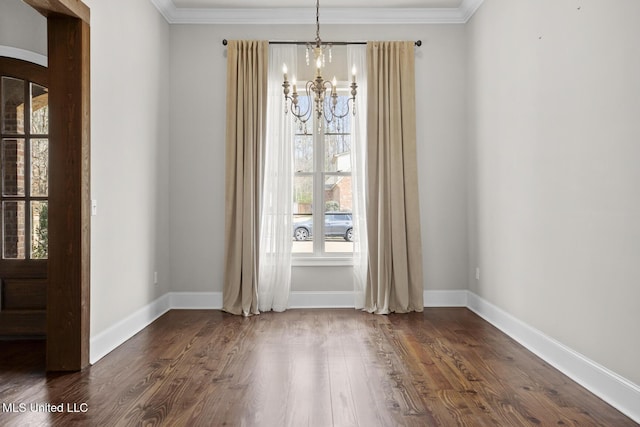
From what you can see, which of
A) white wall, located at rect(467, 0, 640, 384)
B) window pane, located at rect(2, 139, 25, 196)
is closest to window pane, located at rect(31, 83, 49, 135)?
window pane, located at rect(2, 139, 25, 196)

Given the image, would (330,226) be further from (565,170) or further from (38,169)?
(38,169)

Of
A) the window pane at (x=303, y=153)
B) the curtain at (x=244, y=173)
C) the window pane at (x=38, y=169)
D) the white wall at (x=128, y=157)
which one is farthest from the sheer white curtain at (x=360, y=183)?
the window pane at (x=38, y=169)

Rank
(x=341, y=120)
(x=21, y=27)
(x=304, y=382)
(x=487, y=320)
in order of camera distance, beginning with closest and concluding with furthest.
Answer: (x=304, y=382) → (x=21, y=27) → (x=487, y=320) → (x=341, y=120)

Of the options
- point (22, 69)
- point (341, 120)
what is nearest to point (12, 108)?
point (22, 69)

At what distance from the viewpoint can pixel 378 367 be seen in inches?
123

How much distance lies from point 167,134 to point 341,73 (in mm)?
1948

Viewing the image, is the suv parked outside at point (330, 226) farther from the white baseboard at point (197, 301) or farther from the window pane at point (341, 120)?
the white baseboard at point (197, 301)

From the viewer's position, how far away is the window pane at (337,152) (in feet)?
16.7

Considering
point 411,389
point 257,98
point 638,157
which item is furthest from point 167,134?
point 638,157

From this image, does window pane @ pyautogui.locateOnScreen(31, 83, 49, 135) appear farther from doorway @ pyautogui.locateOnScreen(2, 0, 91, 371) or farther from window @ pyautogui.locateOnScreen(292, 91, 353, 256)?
window @ pyautogui.locateOnScreen(292, 91, 353, 256)

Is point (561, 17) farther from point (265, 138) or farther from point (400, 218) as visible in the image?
point (265, 138)

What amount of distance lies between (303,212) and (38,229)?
8.13ft

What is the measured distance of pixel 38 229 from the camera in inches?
151

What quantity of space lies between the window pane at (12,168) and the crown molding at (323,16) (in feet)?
6.69
